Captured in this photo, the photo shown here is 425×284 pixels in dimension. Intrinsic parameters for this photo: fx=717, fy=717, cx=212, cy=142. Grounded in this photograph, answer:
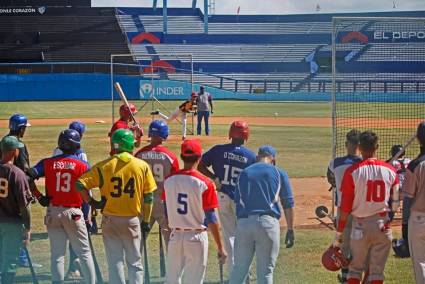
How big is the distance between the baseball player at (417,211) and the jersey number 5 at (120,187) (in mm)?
3141

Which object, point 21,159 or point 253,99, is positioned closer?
point 21,159

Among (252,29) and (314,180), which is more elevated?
(252,29)

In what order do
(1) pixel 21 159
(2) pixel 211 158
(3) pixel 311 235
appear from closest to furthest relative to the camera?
1. (2) pixel 211 158
2. (1) pixel 21 159
3. (3) pixel 311 235

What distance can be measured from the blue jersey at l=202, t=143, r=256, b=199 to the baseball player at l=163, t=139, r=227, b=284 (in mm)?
1453

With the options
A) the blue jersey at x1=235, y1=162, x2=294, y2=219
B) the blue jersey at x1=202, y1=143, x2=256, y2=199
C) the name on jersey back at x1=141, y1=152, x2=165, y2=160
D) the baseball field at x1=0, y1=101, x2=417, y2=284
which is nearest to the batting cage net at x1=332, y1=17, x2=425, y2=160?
the baseball field at x1=0, y1=101, x2=417, y2=284

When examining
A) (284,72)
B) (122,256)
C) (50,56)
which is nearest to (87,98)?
(50,56)

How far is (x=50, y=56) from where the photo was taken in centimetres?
6438

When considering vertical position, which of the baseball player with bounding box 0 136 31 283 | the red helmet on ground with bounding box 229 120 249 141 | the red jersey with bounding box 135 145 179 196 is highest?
the red helmet on ground with bounding box 229 120 249 141

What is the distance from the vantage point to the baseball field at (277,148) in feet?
34.6

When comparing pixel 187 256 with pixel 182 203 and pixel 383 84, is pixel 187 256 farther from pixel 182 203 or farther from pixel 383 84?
pixel 383 84

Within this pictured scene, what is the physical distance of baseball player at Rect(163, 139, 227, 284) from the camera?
766 centimetres

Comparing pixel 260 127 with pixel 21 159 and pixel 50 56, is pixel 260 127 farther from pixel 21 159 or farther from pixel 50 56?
pixel 50 56

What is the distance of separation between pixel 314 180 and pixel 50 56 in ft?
164

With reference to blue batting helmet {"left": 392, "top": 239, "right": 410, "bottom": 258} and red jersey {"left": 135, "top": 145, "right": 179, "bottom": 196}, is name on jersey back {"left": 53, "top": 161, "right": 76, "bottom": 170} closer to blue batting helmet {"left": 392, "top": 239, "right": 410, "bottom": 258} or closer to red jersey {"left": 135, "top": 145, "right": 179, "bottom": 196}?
red jersey {"left": 135, "top": 145, "right": 179, "bottom": 196}
